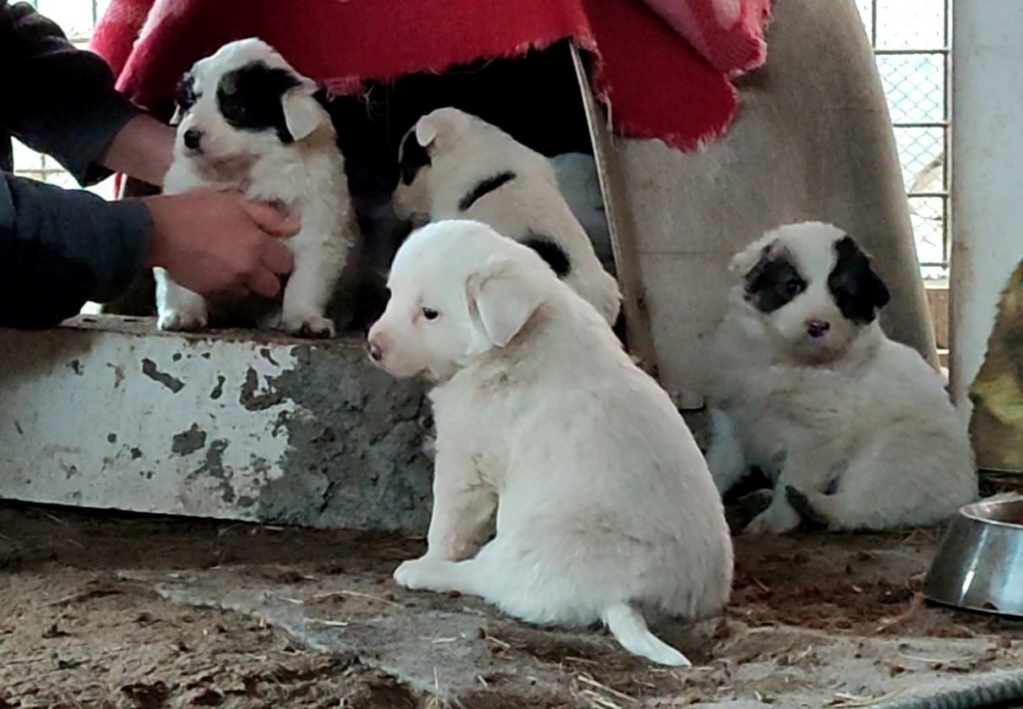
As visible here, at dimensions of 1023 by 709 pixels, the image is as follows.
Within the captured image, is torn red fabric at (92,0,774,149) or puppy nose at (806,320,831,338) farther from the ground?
torn red fabric at (92,0,774,149)

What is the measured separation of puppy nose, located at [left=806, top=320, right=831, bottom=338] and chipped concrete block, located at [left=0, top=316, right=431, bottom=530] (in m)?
1.21

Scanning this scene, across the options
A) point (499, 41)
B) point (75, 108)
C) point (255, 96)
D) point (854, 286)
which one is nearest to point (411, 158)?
point (499, 41)

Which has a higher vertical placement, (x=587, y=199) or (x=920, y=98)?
(x=920, y=98)

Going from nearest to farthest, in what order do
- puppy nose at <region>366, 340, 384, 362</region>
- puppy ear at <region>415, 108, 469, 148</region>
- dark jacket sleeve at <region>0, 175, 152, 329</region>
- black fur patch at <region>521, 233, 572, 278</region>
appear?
puppy nose at <region>366, 340, 384, 362</region> → dark jacket sleeve at <region>0, 175, 152, 329</region> → black fur patch at <region>521, 233, 572, 278</region> → puppy ear at <region>415, 108, 469, 148</region>

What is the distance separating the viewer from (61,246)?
4.06 meters

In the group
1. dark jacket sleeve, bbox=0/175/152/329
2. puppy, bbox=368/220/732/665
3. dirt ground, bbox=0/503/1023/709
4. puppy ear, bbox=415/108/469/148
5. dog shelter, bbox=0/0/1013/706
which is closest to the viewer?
dirt ground, bbox=0/503/1023/709

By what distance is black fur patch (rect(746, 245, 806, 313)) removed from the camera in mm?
4805

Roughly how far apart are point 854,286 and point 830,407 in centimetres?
37

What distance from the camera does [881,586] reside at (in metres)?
3.92

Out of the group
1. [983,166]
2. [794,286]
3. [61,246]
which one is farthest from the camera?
[983,166]

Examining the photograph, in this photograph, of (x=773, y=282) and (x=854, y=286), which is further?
(x=773, y=282)

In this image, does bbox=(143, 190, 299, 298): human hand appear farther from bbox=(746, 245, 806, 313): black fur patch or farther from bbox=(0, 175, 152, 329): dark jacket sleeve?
bbox=(746, 245, 806, 313): black fur patch

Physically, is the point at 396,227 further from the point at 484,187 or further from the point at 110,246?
the point at 110,246

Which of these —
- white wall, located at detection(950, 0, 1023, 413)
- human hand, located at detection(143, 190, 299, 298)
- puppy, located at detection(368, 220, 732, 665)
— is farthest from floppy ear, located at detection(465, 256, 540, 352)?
white wall, located at detection(950, 0, 1023, 413)
